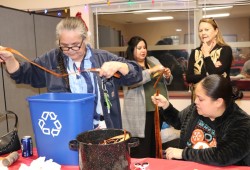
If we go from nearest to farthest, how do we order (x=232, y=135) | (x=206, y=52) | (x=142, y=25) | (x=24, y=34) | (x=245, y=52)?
(x=232, y=135) < (x=206, y=52) < (x=24, y=34) < (x=245, y=52) < (x=142, y=25)

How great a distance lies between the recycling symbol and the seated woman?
1.97ft

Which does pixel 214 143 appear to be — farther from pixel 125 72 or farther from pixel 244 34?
pixel 244 34

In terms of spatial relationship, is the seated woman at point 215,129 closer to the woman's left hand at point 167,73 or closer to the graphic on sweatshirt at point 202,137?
the graphic on sweatshirt at point 202,137

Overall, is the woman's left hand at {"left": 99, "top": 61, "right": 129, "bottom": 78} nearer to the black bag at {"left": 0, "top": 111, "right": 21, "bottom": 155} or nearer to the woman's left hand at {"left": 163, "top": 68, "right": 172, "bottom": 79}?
the black bag at {"left": 0, "top": 111, "right": 21, "bottom": 155}

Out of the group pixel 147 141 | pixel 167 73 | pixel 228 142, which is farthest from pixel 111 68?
pixel 147 141

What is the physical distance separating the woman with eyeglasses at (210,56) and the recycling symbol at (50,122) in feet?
5.63

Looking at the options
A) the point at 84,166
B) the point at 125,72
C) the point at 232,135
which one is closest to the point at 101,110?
the point at 125,72

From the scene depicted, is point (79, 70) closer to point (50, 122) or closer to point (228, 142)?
point (50, 122)

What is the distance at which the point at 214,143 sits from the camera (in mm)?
1523

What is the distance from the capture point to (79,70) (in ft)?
5.08

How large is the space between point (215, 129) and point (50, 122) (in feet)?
2.85

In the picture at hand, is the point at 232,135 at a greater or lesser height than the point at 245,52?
lesser

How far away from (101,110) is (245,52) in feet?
8.36

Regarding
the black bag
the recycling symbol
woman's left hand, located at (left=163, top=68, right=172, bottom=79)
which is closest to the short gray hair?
the recycling symbol
